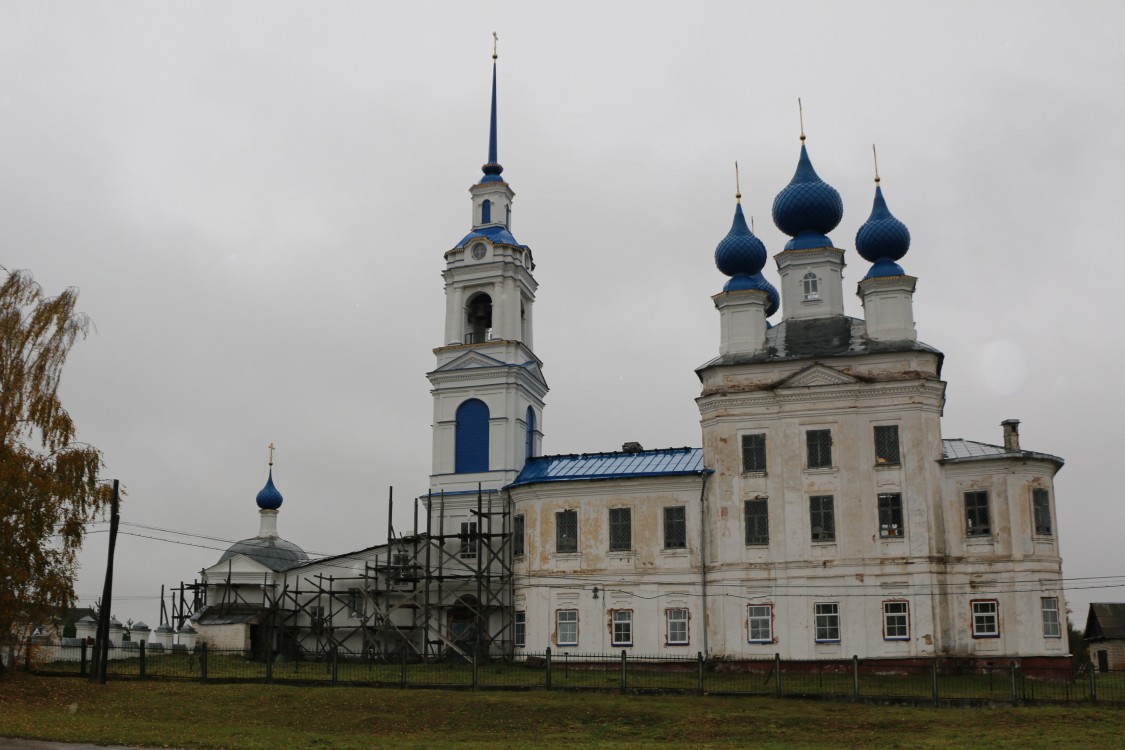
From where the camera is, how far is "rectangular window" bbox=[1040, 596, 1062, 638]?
32.8 metres

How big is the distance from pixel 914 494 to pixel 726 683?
879 centimetres

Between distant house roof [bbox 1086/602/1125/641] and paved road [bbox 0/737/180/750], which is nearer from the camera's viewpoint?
paved road [bbox 0/737/180/750]

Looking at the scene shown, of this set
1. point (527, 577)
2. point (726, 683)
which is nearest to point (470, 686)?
point (726, 683)

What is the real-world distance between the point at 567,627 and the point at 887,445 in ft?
39.0

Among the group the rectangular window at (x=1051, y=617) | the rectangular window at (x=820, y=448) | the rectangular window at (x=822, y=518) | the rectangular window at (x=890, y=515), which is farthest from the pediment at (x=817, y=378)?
the rectangular window at (x=1051, y=617)

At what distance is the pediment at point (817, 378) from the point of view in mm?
35250

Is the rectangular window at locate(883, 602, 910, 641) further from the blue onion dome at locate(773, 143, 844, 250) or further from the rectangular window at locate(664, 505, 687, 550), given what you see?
the blue onion dome at locate(773, 143, 844, 250)

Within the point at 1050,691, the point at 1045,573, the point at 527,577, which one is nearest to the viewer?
the point at 1050,691

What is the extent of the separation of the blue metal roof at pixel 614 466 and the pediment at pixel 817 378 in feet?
13.1

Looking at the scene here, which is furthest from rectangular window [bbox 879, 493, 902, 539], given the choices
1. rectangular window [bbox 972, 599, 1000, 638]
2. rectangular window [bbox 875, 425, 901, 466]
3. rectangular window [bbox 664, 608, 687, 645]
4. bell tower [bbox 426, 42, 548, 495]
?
bell tower [bbox 426, 42, 548, 495]

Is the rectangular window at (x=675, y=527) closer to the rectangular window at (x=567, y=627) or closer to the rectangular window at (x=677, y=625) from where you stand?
the rectangular window at (x=677, y=625)

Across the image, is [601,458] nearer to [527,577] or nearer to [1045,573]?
[527,577]

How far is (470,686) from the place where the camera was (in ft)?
92.4

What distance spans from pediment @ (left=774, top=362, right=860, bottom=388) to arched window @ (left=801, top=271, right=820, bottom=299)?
3537mm
